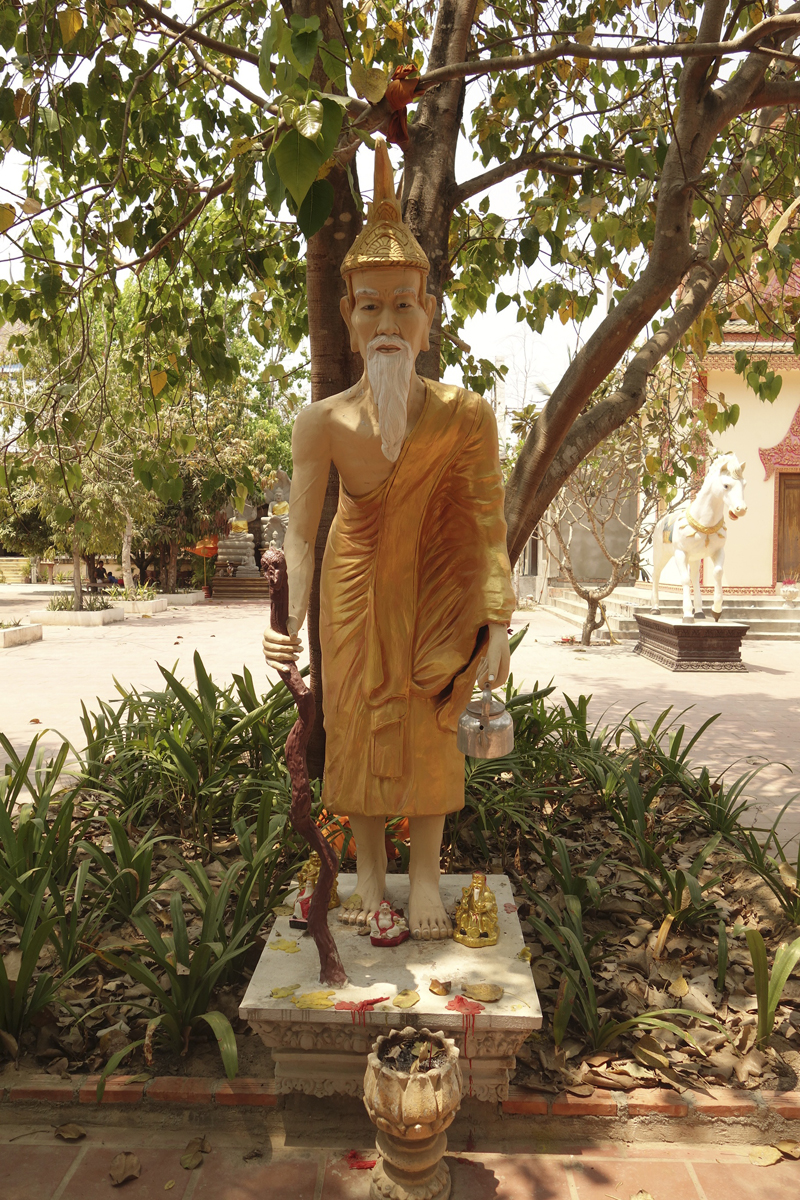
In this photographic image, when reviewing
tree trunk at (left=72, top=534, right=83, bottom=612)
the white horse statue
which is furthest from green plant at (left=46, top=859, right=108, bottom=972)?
tree trunk at (left=72, top=534, right=83, bottom=612)

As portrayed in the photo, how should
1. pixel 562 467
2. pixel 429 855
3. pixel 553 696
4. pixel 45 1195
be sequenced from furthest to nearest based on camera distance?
1. pixel 553 696
2. pixel 562 467
3. pixel 429 855
4. pixel 45 1195

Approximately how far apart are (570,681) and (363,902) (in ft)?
21.7

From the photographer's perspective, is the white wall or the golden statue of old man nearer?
the golden statue of old man

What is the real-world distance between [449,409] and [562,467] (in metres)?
1.71

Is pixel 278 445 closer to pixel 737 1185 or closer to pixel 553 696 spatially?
pixel 553 696

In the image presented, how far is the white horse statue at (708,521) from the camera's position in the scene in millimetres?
10141

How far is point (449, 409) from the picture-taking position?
229 centimetres

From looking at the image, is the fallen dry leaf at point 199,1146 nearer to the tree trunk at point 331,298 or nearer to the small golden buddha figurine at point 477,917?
the small golden buddha figurine at point 477,917

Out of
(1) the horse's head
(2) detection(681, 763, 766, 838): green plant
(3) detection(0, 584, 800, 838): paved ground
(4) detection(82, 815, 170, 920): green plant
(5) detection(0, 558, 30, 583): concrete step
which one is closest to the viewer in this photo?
(4) detection(82, 815, 170, 920): green plant

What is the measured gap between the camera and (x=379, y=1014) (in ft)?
6.70

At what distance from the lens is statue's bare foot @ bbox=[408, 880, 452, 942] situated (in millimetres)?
2402

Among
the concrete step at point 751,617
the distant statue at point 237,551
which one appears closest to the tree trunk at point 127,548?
the distant statue at point 237,551

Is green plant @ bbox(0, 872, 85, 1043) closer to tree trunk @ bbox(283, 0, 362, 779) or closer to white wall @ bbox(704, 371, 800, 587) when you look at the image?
tree trunk @ bbox(283, 0, 362, 779)

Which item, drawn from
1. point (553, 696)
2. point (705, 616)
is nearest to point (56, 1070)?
point (553, 696)
